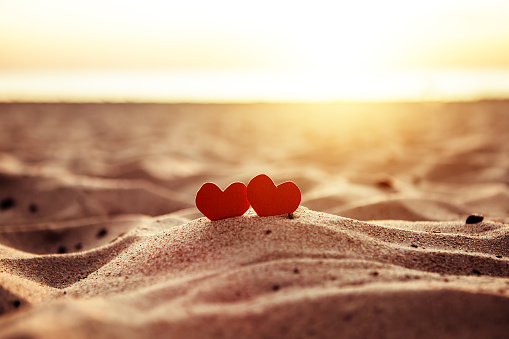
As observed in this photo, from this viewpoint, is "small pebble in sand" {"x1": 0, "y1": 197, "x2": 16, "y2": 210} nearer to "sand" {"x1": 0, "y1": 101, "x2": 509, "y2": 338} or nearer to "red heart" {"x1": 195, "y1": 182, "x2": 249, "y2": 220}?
"sand" {"x1": 0, "y1": 101, "x2": 509, "y2": 338}

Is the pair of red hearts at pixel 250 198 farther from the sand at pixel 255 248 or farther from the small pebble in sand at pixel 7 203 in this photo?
the small pebble in sand at pixel 7 203

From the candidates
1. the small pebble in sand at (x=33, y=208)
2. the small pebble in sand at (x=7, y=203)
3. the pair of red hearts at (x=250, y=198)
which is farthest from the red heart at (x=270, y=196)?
the small pebble in sand at (x=7, y=203)

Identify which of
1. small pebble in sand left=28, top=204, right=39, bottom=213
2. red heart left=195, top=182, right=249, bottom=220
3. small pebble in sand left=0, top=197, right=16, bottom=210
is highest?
red heart left=195, top=182, right=249, bottom=220

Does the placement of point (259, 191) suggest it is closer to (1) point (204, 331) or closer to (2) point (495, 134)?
(1) point (204, 331)

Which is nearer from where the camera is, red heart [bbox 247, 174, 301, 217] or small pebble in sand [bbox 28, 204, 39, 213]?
red heart [bbox 247, 174, 301, 217]

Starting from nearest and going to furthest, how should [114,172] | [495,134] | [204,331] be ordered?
[204,331] < [114,172] < [495,134]

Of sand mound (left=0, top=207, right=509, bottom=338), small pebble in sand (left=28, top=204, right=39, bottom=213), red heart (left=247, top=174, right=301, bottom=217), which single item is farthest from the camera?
small pebble in sand (left=28, top=204, right=39, bottom=213)

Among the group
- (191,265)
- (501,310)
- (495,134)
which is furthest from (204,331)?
(495,134)

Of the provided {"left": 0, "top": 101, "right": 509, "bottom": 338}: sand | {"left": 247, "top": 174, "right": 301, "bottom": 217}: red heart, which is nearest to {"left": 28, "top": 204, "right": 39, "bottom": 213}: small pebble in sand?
{"left": 0, "top": 101, "right": 509, "bottom": 338}: sand
